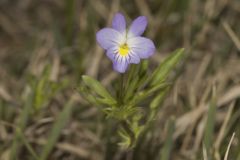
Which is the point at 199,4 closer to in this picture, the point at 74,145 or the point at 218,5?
the point at 218,5

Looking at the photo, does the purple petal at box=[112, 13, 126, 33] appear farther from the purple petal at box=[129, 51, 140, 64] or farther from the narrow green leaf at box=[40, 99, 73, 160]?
the narrow green leaf at box=[40, 99, 73, 160]

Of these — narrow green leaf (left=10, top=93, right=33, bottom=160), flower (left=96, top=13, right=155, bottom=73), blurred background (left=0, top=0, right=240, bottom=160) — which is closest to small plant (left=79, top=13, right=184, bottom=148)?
flower (left=96, top=13, right=155, bottom=73)

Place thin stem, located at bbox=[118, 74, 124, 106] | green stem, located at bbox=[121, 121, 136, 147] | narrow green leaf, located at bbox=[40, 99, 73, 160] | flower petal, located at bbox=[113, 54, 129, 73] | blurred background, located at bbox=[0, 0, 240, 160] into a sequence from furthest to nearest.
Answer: blurred background, located at bbox=[0, 0, 240, 160] < narrow green leaf, located at bbox=[40, 99, 73, 160] < green stem, located at bbox=[121, 121, 136, 147] < thin stem, located at bbox=[118, 74, 124, 106] < flower petal, located at bbox=[113, 54, 129, 73]

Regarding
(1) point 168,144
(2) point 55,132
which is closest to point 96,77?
(2) point 55,132

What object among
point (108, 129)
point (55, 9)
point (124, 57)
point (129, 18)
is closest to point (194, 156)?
point (108, 129)

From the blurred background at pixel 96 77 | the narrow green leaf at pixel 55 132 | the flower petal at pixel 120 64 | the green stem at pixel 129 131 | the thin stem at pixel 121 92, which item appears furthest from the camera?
the blurred background at pixel 96 77

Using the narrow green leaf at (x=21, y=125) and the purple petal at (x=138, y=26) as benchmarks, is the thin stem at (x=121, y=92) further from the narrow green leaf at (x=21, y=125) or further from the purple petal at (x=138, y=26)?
the narrow green leaf at (x=21, y=125)

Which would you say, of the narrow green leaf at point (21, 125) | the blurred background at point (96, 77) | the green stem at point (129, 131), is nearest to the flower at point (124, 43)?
the green stem at point (129, 131)
